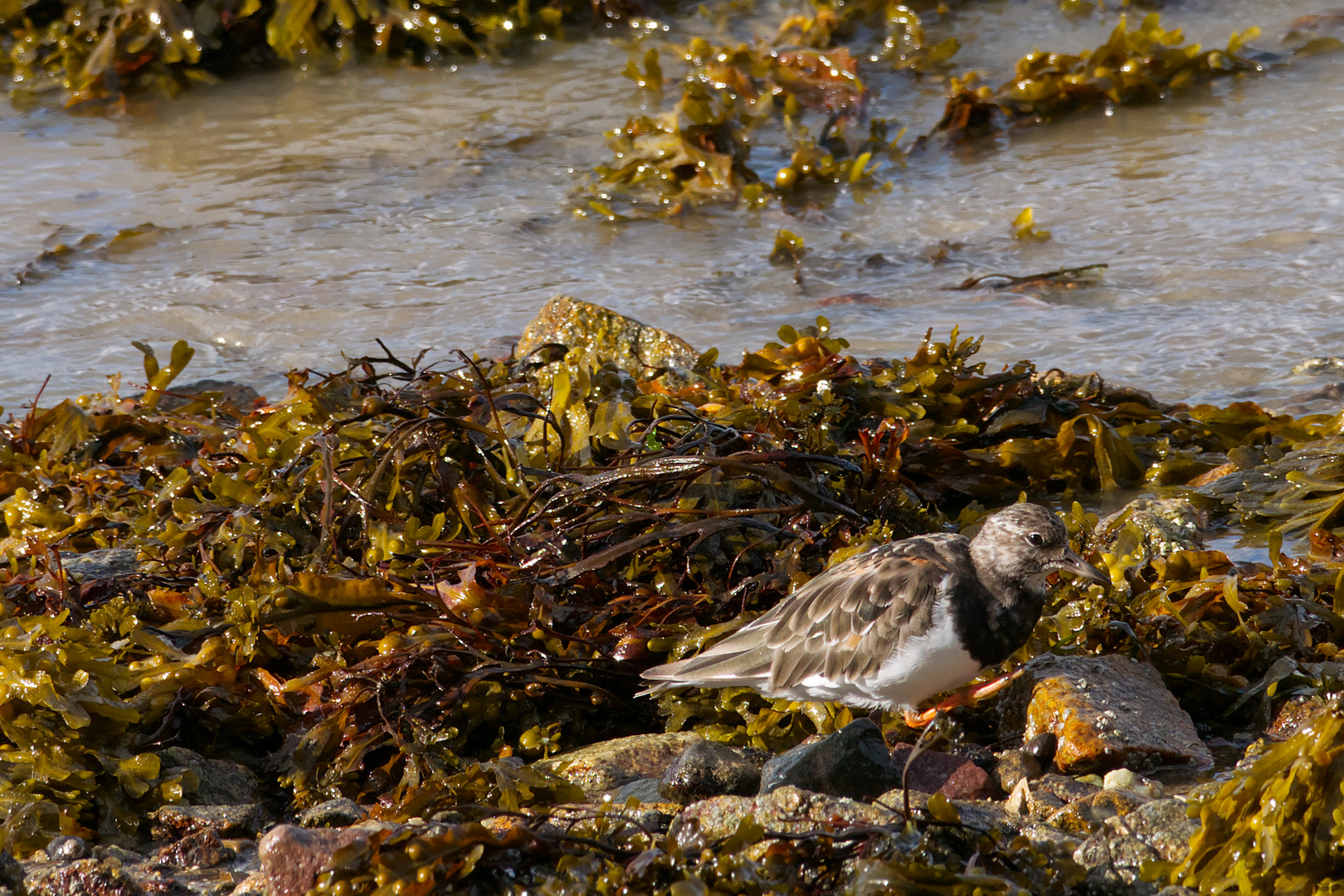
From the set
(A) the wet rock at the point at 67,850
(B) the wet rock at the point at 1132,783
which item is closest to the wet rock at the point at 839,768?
(B) the wet rock at the point at 1132,783

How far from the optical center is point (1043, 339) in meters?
A: 5.59

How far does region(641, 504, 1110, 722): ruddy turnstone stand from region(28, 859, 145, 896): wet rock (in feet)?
3.78

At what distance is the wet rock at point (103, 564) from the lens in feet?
11.8

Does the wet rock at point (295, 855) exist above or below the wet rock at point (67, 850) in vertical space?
above

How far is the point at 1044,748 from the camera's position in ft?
9.11

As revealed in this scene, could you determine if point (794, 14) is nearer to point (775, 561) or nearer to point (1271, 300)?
point (1271, 300)

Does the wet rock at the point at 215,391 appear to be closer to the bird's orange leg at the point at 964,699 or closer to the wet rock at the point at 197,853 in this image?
the wet rock at the point at 197,853

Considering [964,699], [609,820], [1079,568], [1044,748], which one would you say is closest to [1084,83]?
[1079,568]

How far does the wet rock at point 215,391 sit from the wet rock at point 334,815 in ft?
7.91

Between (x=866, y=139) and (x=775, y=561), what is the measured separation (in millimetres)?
5331

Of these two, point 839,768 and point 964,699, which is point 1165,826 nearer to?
point 839,768

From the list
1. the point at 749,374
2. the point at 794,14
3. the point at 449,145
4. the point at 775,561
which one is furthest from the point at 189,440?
the point at 794,14

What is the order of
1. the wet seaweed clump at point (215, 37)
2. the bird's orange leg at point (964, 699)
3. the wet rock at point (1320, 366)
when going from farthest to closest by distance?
the wet seaweed clump at point (215, 37)
the wet rock at point (1320, 366)
the bird's orange leg at point (964, 699)

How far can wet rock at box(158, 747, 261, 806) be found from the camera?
2928 millimetres
